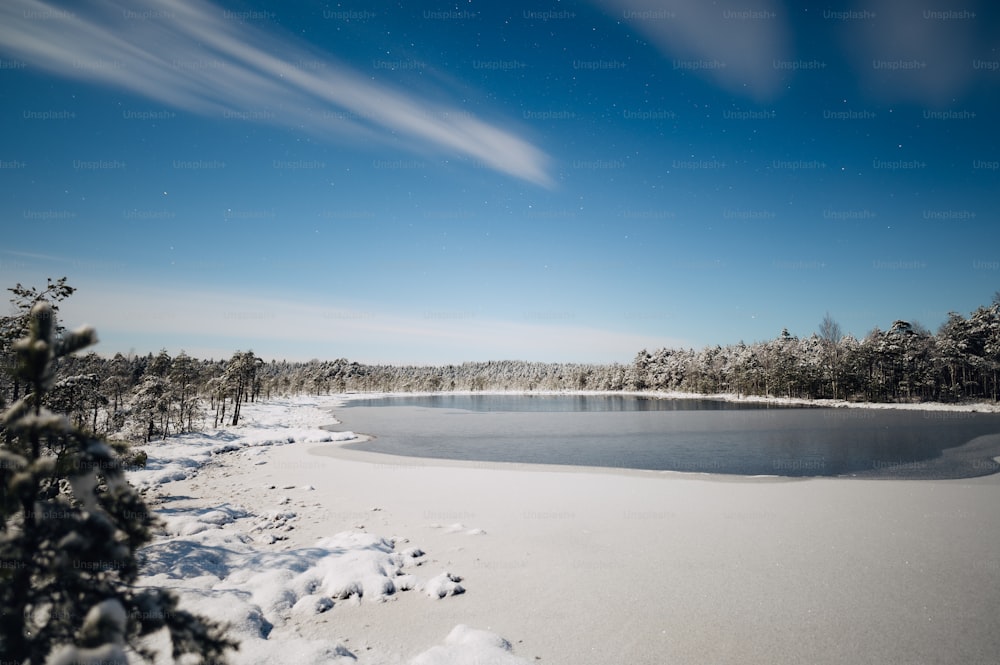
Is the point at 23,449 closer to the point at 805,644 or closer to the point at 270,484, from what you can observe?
the point at 805,644

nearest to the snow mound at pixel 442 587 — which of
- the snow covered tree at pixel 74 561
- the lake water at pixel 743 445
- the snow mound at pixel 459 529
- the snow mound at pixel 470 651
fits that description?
the snow mound at pixel 470 651

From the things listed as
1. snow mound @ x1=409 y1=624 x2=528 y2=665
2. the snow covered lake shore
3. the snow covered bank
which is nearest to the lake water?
the snow covered lake shore

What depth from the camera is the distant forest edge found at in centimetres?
2228

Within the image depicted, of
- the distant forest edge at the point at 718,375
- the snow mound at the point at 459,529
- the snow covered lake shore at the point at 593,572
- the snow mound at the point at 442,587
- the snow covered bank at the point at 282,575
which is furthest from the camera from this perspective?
the distant forest edge at the point at 718,375

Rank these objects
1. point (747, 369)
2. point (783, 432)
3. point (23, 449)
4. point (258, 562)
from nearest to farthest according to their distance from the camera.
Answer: point (23, 449) < point (258, 562) < point (783, 432) < point (747, 369)

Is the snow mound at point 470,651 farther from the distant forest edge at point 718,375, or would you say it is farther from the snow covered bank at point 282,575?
the distant forest edge at point 718,375

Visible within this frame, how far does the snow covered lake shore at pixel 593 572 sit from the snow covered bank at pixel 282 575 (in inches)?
1.8

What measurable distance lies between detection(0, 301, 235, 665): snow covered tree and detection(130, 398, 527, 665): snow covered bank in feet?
13.5

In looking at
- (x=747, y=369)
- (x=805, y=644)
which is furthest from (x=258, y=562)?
(x=747, y=369)

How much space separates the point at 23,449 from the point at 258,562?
7.39 meters

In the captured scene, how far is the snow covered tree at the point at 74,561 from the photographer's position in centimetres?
287

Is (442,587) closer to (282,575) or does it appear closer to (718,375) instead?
(282,575)

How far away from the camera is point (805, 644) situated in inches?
289

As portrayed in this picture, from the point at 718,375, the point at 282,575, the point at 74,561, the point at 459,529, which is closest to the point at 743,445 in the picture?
the point at 459,529
